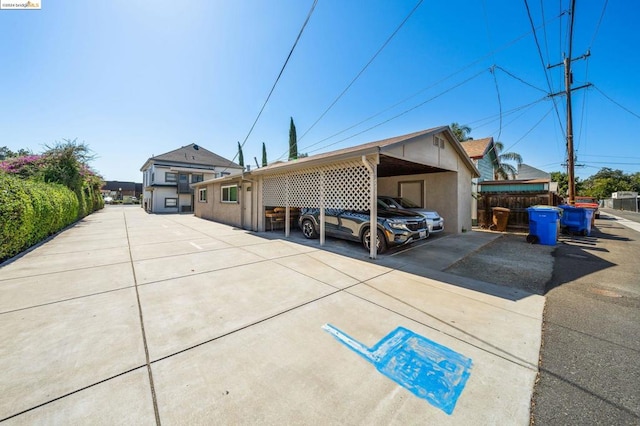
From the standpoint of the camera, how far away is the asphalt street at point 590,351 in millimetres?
1624

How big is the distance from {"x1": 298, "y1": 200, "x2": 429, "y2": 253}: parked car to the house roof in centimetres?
970

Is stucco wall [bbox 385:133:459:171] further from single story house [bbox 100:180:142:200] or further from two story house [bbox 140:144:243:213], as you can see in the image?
single story house [bbox 100:180:142:200]

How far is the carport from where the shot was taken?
586cm

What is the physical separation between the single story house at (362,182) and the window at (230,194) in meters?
0.05

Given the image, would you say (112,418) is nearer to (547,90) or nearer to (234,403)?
(234,403)

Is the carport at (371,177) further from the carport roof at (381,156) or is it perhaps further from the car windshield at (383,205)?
the car windshield at (383,205)

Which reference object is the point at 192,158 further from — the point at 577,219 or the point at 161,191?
the point at 577,219

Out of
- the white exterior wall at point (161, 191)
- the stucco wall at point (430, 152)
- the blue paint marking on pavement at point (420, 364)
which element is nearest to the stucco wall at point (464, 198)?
the stucco wall at point (430, 152)

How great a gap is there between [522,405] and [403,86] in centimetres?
1206

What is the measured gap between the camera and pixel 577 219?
29.4 feet

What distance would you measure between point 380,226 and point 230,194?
9381 millimetres

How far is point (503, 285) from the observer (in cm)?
406

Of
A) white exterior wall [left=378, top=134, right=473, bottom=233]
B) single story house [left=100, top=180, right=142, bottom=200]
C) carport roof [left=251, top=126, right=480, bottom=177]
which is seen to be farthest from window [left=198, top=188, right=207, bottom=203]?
single story house [left=100, top=180, right=142, bottom=200]

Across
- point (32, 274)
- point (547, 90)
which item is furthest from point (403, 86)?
point (32, 274)
